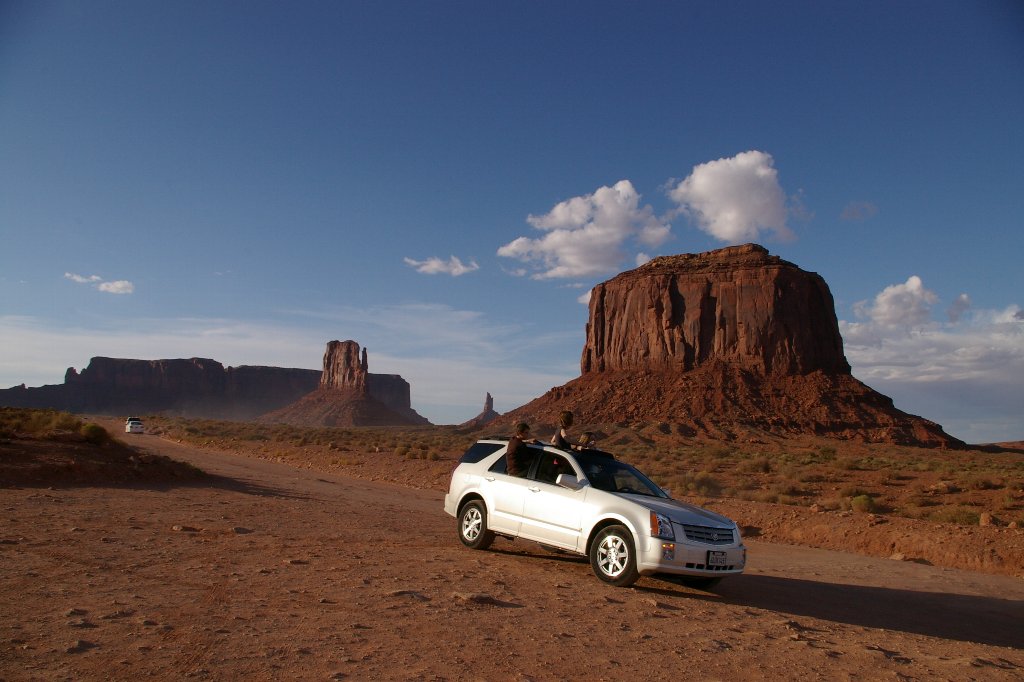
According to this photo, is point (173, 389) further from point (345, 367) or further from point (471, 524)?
point (471, 524)

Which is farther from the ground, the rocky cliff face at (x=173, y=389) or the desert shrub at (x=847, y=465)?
the rocky cliff face at (x=173, y=389)

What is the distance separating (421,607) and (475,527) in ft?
11.8

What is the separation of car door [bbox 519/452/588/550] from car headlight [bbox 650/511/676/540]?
103cm

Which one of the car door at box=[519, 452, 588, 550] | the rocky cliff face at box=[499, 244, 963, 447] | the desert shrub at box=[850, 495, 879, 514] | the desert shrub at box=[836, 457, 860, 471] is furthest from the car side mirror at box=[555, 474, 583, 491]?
the rocky cliff face at box=[499, 244, 963, 447]

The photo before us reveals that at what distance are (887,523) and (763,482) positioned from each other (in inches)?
438

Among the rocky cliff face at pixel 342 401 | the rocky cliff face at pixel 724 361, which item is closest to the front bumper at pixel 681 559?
the rocky cliff face at pixel 724 361

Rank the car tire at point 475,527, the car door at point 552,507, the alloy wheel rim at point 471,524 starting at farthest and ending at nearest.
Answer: the alloy wheel rim at point 471,524 → the car tire at point 475,527 → the car door at point 552,507

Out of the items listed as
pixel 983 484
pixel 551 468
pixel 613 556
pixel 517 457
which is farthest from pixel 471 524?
pixel 983 484

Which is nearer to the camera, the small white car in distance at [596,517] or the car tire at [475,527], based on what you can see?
the small white car in distance at [596,517]

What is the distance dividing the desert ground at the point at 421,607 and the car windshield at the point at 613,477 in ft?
3.65

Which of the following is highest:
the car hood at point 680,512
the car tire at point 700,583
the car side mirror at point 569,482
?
the car side mirror at point 569,482

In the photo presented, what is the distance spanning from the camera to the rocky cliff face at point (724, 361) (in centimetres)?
6322

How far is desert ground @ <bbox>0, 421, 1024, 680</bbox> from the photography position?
5.15 metres

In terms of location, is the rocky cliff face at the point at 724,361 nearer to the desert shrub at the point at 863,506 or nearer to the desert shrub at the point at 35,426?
the desert shrub at the point at 863,506
